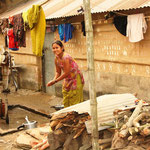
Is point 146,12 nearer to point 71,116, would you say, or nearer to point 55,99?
point 71,116

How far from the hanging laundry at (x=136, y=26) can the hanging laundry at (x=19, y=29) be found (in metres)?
3.49

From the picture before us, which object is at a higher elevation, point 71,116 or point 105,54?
point 105,54

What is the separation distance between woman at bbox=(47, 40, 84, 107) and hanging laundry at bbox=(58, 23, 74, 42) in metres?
3.32

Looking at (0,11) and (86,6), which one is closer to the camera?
(86,6)

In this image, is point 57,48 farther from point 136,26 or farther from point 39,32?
point 136,26

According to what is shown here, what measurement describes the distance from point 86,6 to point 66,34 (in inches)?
233

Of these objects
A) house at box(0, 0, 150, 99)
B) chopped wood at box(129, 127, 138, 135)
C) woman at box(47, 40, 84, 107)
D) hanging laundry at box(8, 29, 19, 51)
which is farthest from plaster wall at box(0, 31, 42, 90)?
chopped wood at box(129, 127, 138, 135)

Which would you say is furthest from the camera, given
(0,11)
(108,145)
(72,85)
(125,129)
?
(0,11)

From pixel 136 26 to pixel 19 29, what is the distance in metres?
3.91

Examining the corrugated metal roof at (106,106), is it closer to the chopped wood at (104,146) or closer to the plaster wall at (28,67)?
the chopped wood at (104,146)

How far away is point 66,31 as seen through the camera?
31.7ft

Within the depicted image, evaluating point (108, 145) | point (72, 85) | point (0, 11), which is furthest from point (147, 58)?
point (0, 11)

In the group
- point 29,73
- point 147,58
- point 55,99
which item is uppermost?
point 147,58

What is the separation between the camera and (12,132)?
276 inches
